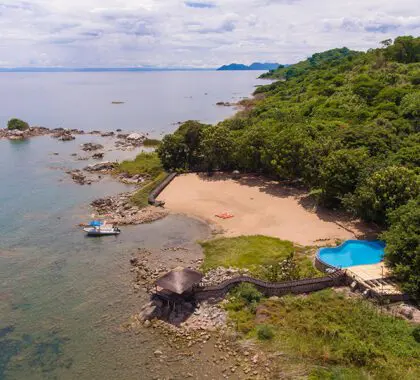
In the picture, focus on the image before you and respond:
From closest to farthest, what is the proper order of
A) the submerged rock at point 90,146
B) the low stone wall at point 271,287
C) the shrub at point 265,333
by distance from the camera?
the shrub at point 265,333 → the low stone wall at point 271,287 → the submerged rock at point 90,146

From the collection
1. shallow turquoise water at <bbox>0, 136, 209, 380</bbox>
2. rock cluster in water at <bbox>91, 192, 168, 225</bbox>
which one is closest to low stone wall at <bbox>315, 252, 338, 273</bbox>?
shallow turquoise water at <bbox>0, 136, 209, 380</bbox>

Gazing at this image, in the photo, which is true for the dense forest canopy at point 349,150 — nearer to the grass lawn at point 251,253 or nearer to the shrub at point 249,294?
the grass lawn at point 251,253

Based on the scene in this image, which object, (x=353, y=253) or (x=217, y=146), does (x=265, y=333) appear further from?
(x=217, y=146)

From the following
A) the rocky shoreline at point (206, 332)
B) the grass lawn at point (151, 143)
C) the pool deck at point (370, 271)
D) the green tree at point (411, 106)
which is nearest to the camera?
the rocky shoreline at point (206, 332)

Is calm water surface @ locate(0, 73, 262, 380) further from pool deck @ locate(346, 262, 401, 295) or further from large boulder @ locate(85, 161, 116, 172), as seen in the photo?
pool deck @ locate(346, 262, 401, 295)

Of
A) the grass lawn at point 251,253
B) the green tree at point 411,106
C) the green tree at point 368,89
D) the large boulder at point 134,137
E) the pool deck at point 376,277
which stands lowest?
the grass lawn at point 251,253

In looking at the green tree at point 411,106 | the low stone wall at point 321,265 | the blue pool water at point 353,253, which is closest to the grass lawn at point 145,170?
the low stone wall at point 321,265
